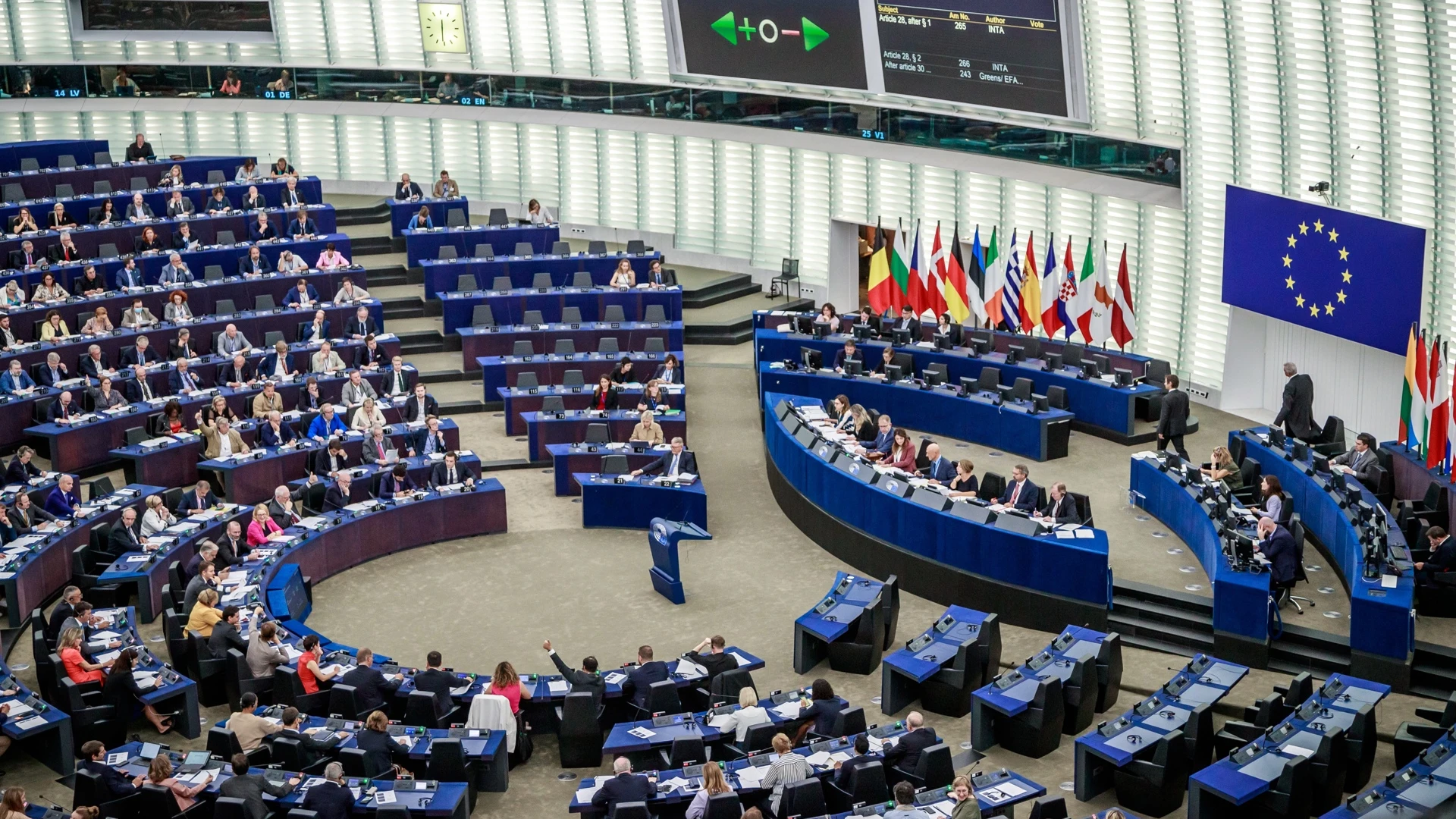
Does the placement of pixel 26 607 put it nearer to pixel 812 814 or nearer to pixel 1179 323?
pixel 812 814

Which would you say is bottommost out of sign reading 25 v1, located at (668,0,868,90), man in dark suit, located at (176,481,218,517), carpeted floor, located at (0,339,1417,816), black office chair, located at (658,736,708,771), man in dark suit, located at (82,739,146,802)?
carpeted floor, located at (0,339,1417,816)

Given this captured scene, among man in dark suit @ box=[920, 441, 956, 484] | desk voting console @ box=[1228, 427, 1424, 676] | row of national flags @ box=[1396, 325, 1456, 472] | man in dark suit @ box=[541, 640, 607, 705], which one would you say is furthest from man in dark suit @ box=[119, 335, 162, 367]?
row of national flags @ box=[1396, 325, 1456, 472]

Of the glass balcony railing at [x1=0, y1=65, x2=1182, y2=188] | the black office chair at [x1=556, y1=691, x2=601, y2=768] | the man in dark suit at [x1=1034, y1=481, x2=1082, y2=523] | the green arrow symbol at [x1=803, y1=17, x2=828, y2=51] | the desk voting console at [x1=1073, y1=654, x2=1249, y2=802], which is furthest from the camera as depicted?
the green arrow symbol at [x1=803, y1=17, x2=828, y2=51]

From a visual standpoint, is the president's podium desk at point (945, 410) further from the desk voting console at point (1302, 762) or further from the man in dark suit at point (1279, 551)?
the desk voting console at point (1302, 762)

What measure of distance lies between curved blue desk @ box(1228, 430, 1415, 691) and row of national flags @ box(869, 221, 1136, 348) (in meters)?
5.41

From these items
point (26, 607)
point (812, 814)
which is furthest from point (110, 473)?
point (812, 814)

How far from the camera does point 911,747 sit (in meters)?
14.5

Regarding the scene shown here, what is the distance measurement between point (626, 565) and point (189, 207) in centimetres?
1424

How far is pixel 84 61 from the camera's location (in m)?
36.0

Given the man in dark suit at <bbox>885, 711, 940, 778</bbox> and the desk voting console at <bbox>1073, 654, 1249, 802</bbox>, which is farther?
the desk voting console at <bbox>1073, 654, 1249, 802</bbox>

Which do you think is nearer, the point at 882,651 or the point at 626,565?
the point at 882,651

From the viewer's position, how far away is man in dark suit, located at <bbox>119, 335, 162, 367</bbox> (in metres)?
25.0

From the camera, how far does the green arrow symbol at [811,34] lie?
29.7 m

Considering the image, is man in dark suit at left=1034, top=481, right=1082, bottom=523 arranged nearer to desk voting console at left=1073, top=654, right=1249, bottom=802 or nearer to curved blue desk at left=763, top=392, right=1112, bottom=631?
curved blue desk at left=763, top=392, right=1112, bottom=631
